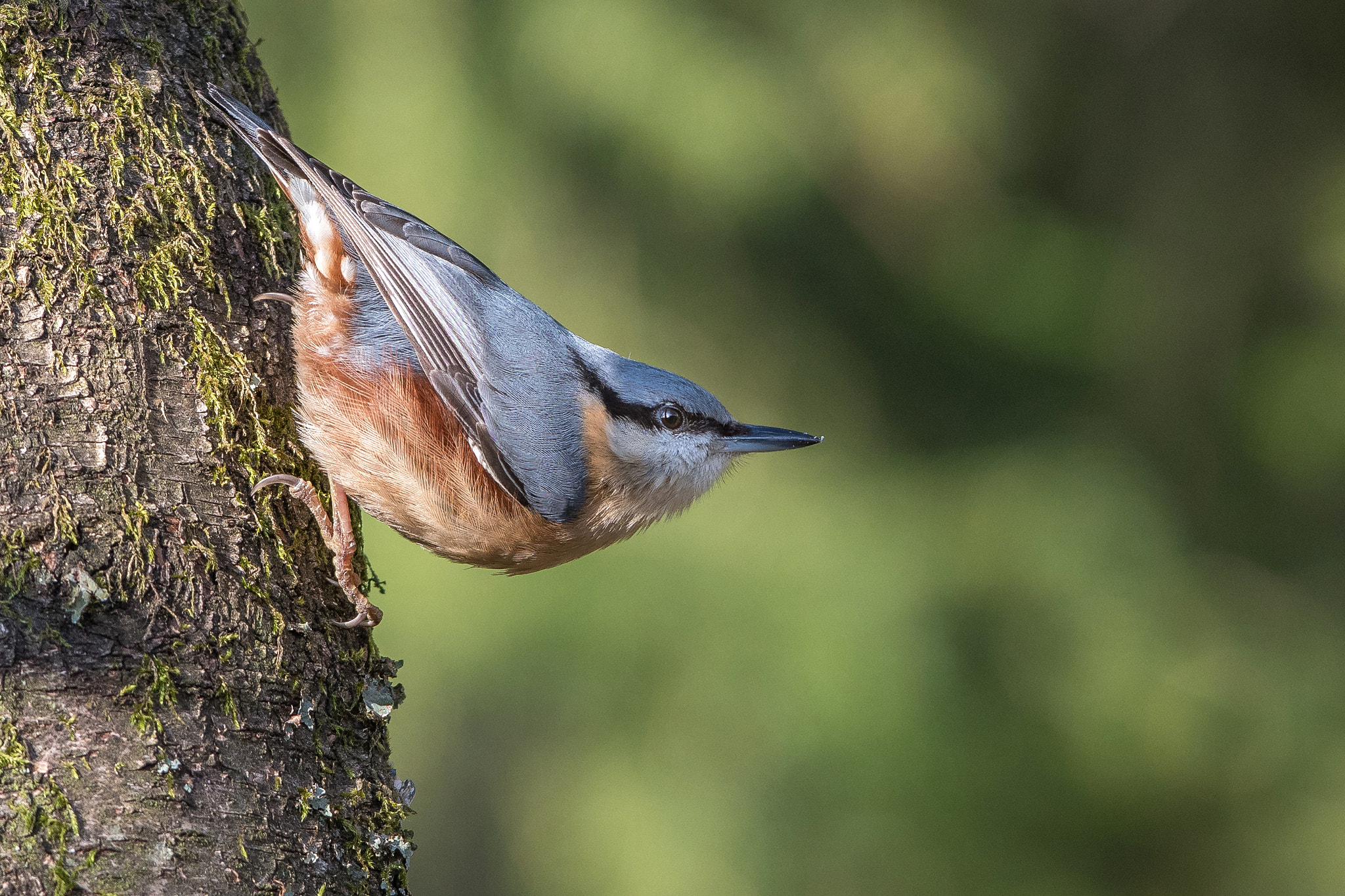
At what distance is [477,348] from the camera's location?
249 cm

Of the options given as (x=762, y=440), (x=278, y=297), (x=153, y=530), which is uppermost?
(x=762, y=440)

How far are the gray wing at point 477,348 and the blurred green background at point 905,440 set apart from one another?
1.54 metres

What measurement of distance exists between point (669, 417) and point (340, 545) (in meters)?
0.97

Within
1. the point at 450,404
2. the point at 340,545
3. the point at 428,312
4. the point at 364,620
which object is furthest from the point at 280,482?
the point at 428,312

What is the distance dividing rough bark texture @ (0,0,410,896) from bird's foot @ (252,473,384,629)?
0.03 meters

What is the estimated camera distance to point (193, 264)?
6.34ft

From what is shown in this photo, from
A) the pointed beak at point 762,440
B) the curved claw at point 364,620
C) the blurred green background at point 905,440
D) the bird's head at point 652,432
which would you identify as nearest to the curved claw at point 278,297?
the curved claw at point 364,620

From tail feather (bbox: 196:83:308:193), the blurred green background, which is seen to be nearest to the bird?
tail feather (bbox: 196:83:308:193)

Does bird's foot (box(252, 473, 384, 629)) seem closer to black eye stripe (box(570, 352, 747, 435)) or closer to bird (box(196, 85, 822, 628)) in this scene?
bird (box(196, 85, 822, 628))

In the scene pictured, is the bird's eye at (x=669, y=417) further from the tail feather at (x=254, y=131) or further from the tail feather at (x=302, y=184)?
the tail feather at (x=254, y=131)

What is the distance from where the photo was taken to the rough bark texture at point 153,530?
57.6 inches

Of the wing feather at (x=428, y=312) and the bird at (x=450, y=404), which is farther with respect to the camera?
the wing feather at (x=428, y=312)

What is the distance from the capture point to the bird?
224cm

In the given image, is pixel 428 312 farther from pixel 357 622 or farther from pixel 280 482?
pixel 357 622
